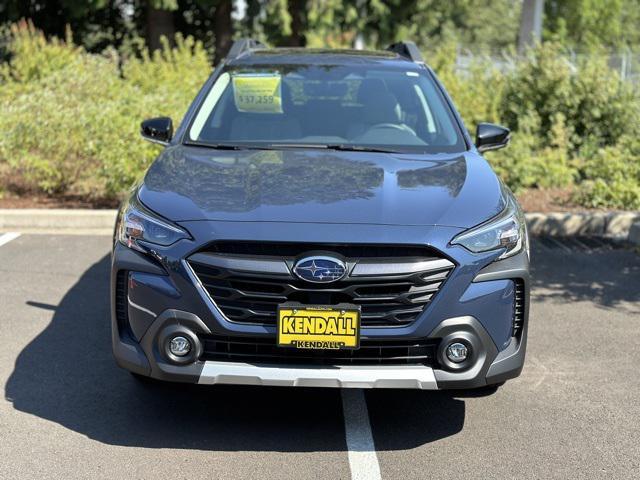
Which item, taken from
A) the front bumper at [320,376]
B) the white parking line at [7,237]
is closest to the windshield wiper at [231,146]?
the front bumper at [320,376]

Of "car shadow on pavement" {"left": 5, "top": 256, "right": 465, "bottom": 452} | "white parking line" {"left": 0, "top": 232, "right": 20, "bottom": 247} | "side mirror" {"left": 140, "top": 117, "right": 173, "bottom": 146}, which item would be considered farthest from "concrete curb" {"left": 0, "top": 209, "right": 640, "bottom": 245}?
"car shadow on pavement" {"left": 5, "top": 256, "right": 465, "bottom": 452}

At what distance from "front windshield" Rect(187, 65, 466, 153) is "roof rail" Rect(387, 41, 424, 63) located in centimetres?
41

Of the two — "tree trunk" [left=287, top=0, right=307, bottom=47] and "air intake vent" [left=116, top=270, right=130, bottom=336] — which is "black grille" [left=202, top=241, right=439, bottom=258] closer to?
"air intake vent" [left=116, top=270, right=130, bottom=336]

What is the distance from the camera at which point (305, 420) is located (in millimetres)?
4555

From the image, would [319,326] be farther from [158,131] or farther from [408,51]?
[408,51]

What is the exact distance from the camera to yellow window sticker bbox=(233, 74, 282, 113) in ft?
19.0

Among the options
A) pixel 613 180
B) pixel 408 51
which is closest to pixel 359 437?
pixel 408 51

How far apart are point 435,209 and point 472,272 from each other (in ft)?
1.20

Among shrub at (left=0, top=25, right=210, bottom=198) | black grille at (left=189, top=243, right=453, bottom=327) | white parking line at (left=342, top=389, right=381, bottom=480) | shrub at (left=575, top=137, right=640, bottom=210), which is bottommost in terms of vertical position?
shrub at (left=575, top=137, right=640, bottom=210)

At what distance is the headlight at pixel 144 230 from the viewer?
4.09 meters

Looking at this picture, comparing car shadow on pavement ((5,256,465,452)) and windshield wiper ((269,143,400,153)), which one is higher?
windshield wiper ((269,143,400,153))

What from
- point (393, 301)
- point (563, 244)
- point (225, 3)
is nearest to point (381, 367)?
point (393, 301)

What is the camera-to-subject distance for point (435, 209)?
421 cm

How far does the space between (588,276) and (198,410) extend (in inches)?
162
